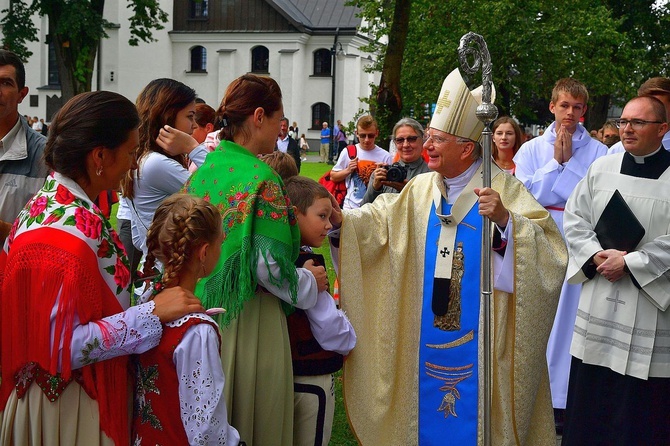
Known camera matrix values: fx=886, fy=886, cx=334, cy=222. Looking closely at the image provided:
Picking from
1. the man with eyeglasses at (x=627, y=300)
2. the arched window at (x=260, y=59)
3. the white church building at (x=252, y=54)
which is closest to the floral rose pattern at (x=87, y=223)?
the man with eyeglasses at (x=627, y=300)

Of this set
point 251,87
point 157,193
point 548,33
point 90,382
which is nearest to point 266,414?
point 90,382

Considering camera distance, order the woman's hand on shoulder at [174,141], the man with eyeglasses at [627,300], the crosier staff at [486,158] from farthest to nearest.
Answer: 1. the man with eyeglasses at [627,300]
2. the woman's hand on shoulder at [174,141]
3. the crosier staff at [486,158]

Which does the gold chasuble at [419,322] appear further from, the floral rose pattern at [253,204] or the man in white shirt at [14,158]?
the man in white shirt at [14,158]

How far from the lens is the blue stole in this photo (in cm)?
468

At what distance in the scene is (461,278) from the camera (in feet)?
15.4

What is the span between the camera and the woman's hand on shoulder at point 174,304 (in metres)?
2.93

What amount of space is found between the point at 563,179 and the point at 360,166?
8.61 feet

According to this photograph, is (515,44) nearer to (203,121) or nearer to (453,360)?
(203,121)

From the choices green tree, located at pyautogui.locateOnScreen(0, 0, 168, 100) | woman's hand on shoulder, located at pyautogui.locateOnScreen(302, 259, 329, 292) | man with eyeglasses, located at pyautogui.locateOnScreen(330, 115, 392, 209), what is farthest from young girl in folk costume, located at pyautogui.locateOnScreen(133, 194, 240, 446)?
green tree, located at pyautogui.locateOnScreen(0, 0, 168, 100)

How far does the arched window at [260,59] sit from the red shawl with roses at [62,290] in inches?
2005

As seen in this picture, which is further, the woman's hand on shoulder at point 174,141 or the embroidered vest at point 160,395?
the woman's hand on shoulder at point 174,141

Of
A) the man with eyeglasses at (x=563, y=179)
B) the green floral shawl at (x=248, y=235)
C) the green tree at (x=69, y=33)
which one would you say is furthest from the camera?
the green tree at (x=69, y=33)

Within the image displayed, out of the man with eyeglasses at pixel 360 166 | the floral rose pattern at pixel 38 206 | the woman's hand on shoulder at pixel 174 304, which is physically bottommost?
the man with eyeglasses at pixel 360 166

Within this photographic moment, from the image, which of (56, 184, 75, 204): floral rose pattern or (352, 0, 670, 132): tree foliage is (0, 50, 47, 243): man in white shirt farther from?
(352, 0, 670, 132): tree foliage
